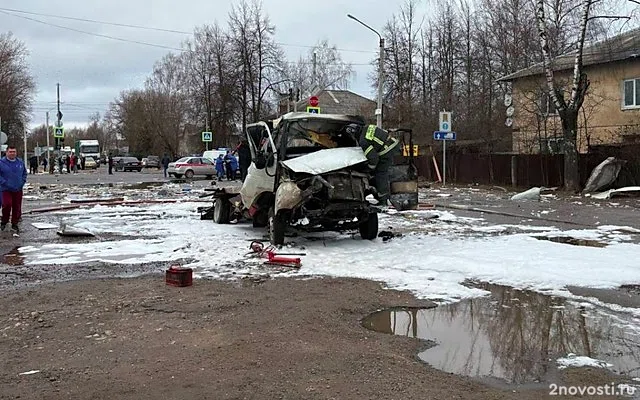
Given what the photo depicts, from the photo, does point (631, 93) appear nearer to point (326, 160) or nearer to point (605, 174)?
point (605, 174)

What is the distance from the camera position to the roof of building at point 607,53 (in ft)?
105

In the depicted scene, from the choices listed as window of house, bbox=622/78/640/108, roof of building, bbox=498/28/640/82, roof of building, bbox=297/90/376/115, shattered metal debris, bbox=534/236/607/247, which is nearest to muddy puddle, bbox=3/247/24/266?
shattered metal debris, bbox=534/236/607/247

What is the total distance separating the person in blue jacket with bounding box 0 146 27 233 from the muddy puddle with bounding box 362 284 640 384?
34.2 feet

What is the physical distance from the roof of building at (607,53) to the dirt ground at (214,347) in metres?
27.9

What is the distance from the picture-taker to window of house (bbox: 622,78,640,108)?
106 feet

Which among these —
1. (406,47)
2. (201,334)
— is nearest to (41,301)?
(201,334)

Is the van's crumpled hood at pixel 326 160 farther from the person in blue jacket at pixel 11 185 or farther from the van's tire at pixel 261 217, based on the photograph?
the person in blue jacket at pixel 11 185

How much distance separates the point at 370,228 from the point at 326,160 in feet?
5.82

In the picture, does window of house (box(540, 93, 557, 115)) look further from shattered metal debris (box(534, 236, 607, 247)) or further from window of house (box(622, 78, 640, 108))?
shattered metal debris (box(534, 236, 607, 247))

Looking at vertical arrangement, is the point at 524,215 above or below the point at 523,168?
below

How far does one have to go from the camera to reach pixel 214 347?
Result: 5.80 m

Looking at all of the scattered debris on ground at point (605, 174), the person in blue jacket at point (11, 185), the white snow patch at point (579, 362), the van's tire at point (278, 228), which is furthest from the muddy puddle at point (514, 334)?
the scattered debris on ground at point (605, 174)

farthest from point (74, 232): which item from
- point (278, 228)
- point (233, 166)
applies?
point (233, 166)

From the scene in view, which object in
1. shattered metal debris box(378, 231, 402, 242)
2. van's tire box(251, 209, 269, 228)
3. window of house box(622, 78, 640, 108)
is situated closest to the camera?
shattered metal debris box(378, 231, 402, 242)
